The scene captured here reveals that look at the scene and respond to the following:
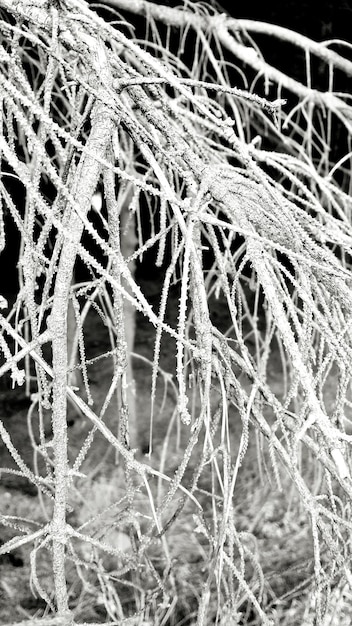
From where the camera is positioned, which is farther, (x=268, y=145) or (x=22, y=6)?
(x=268, y=145)

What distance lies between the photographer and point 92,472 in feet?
9.91

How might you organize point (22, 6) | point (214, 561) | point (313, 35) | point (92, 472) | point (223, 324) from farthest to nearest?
1. point (223, 324)
2. point (92, 472)
3. point (313, 35)
4. point (22, 6)
5. point (214, 561)

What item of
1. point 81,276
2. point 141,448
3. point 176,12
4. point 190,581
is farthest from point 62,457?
point 81,276

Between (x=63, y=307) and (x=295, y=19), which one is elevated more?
(x=295, y=19)

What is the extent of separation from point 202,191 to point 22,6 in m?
0.34

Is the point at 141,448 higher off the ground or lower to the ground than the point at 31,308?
lower

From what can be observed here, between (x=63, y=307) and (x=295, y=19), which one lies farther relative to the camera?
(x=295, y=19)

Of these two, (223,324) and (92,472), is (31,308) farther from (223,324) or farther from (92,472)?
(223,324)

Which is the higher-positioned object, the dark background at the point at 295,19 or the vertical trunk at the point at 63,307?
the dark background at the point at 295,19

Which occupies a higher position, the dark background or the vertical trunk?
the dark background

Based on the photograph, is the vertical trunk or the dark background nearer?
the vertical trunk

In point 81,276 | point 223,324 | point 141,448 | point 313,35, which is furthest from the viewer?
point 81,276

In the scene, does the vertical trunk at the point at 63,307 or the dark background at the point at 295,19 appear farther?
the dark background at the point at 295,19

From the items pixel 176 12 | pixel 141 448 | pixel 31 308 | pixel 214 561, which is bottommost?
pixel 141 448
